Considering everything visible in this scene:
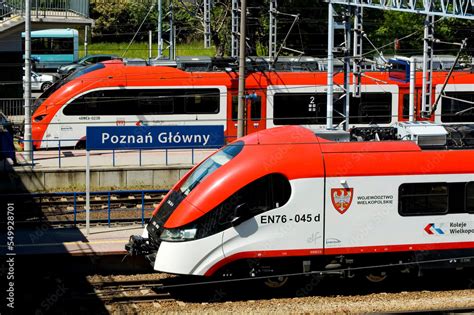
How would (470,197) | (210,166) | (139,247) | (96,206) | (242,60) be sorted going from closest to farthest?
(210,166) < (139,247) < (470,197) < (96,206) < (242,60)

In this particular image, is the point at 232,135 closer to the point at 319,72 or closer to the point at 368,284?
the point at 319,72

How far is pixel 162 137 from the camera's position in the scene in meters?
23.4

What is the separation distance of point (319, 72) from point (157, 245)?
1402cm

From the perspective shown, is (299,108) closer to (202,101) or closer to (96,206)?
(202,101)

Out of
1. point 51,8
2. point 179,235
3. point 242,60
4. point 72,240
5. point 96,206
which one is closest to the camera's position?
point 179,235

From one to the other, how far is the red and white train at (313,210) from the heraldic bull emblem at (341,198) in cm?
2

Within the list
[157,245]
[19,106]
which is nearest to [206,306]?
[157,245]

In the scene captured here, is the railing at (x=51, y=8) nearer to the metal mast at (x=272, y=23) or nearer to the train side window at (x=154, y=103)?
the train side window at (x=154, y=103)

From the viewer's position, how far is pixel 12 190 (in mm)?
23234

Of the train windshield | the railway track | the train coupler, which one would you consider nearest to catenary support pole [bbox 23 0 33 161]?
the railway track

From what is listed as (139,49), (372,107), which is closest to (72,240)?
(372,107)

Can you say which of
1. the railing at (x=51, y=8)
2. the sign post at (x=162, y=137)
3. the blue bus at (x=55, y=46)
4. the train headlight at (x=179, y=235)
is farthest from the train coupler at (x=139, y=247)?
the blue bus at (x=55, y=46)

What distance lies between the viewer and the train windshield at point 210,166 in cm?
1489

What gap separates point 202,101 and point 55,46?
25.5m
